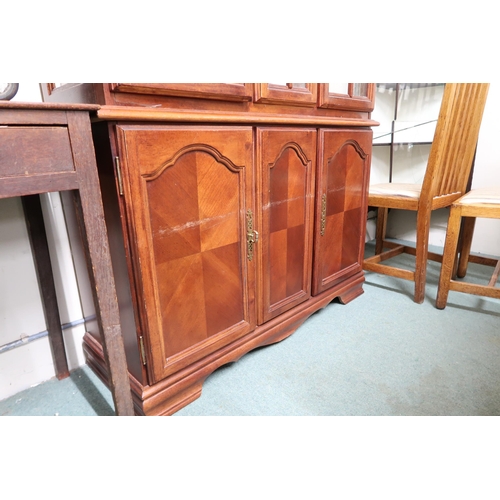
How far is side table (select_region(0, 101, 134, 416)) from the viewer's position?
0.54 metres

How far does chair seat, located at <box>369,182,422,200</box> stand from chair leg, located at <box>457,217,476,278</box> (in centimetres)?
34

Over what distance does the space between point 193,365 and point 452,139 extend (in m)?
1.37

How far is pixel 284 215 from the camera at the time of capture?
117 cm

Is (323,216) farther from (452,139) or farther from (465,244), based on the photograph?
(465,244)

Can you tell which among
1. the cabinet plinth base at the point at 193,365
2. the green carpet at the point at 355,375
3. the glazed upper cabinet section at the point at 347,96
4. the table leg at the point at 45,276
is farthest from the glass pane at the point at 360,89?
the table leg at the point at 45,276

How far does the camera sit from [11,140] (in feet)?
1.77

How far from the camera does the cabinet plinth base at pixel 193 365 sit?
0.91m

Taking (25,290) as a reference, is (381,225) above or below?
below

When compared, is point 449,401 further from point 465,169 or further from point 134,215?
point 465,169

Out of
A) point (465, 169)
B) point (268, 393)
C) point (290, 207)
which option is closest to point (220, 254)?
point (290, 207)

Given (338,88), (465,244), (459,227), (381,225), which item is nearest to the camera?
(338,88)

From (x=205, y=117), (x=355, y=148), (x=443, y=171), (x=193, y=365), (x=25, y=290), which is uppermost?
(x=205, y=117)

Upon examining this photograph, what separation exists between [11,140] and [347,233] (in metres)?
1.27

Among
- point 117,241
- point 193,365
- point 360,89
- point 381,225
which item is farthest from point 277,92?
point 381,225
